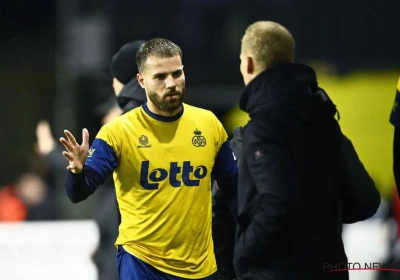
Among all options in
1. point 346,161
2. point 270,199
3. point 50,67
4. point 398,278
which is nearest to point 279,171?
point 270,199

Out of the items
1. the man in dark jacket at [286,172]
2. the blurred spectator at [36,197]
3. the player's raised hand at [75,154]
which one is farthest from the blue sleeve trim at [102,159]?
the blurred spectator at [36,197]

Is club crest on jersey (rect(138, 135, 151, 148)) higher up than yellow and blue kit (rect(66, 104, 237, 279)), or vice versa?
club crest on jersey (rect(138, 135, 151, 148))

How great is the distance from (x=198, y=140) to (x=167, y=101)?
0.61ft

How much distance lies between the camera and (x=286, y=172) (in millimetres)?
2191

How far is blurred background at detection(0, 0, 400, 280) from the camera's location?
4.11m

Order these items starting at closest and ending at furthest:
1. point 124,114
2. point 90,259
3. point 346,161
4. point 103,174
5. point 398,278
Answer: point 346,161 < point 103,174 < point 124,114 < point 398,278 < point 90,259

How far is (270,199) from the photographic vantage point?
2.18 m

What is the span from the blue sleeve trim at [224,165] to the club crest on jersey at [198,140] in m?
0.08

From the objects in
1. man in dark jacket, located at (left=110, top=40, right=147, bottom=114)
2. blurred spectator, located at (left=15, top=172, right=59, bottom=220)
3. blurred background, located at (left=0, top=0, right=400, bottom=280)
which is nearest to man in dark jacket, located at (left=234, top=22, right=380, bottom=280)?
man in dark jacket, located at (left=110, top=40, right=147, bottom=114)

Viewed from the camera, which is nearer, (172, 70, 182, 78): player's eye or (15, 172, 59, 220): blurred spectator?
(172, 70, 182, 78): player's eye

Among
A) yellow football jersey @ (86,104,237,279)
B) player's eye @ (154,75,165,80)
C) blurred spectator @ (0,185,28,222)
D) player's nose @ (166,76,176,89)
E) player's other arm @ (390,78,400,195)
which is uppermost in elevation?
player's eye @ (154,75,165,80)

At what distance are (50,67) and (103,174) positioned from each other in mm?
1768

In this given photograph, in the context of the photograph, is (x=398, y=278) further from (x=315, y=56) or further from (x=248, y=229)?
(x=248, y=229)

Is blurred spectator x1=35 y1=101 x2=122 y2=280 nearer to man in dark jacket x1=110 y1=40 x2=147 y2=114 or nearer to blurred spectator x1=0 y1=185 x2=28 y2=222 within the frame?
man in dark jacket x1=110 y1=40 x2=147 y2=114
